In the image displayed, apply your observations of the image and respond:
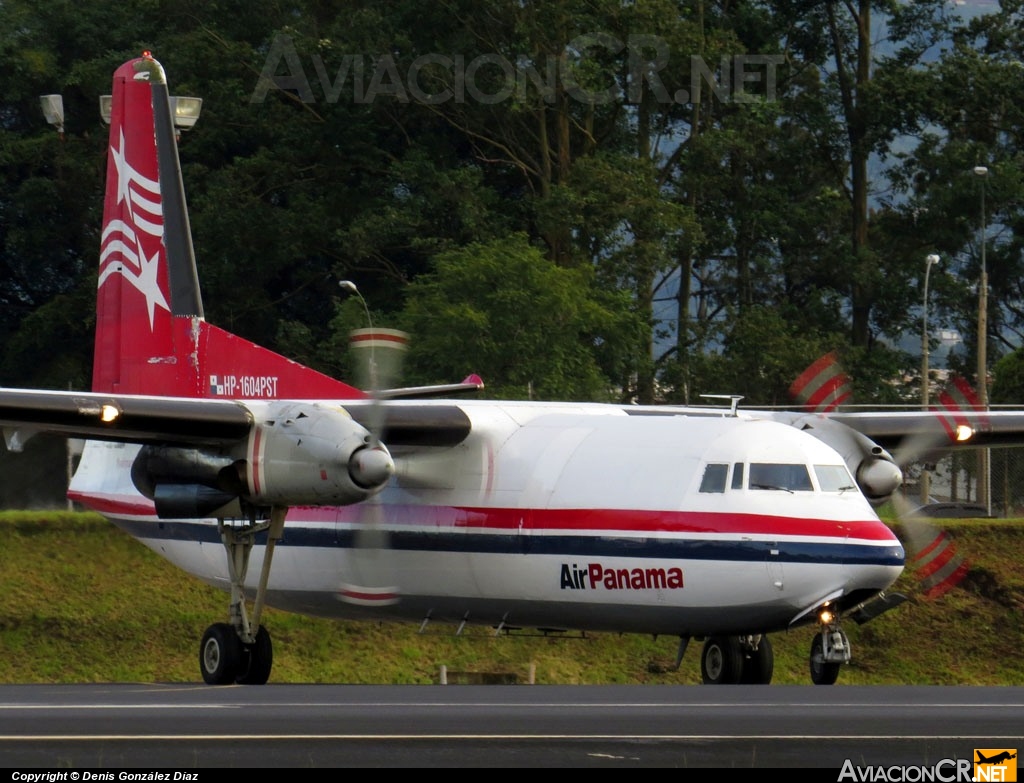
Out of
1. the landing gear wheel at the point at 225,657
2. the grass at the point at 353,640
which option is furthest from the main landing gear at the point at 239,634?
the grass at the point at 353,640

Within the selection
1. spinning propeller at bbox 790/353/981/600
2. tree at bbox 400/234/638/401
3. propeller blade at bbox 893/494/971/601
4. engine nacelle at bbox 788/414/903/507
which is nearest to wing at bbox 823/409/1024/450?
spinning propeller at bbox 790/353/981/600

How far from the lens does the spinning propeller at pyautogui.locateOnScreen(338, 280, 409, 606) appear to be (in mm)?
18312

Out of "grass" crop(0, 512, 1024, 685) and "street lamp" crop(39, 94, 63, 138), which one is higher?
"street lamp" crop(39, 94, 63, 138)

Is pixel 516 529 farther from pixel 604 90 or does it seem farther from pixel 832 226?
pixel 832 226

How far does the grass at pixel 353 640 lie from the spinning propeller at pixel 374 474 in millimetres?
4842

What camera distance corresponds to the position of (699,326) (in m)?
49.6

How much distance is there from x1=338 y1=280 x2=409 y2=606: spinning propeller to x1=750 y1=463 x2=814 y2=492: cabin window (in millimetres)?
3590

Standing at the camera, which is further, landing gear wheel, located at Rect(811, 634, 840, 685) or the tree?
the tree

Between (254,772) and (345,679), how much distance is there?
52.4 feet

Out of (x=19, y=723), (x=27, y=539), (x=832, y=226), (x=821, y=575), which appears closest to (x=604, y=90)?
(x=832, y=226)

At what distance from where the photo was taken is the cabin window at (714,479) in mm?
18344

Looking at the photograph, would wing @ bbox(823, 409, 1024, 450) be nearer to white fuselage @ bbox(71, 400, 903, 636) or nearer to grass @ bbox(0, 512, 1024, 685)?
white fuselage @ bbox(71, 400, 903, 636)

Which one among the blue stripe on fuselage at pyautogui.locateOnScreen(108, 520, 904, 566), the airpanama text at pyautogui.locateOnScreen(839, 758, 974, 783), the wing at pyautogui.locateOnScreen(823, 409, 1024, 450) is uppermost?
the wing at pyautogui.locateOnScreen(823, 409, 1024, 450)

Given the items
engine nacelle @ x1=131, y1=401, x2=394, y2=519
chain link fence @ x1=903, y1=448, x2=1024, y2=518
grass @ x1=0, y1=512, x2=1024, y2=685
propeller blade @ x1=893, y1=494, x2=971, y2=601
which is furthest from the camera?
chain link fence @ x1=903, y1=448, x2=1024, y2=518
